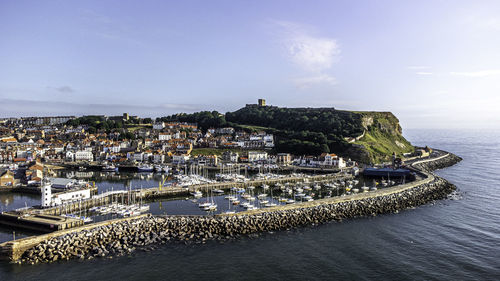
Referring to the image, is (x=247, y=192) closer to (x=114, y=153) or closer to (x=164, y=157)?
(x=164, y=157)

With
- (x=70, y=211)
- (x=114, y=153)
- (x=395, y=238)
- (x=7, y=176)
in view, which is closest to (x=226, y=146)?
(x=114, y=153)

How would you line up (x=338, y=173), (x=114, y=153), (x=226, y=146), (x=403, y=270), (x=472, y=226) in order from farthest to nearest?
(x=226, y=146) → (x=114, y=153) → (x=338, y=173) → (x=472, y=226) → (x=403, y=270)

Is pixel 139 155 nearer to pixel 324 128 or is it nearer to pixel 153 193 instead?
pixel 153 193

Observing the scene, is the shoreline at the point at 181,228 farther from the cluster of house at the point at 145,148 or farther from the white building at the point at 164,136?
the white building at the point at 164,136

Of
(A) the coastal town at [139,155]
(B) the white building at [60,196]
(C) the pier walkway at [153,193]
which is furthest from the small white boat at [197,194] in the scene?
(A) the coastal town at [139,155]

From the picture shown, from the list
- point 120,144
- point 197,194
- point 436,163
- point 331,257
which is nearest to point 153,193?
point 197,194

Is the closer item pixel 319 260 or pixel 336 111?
pixel 319 260

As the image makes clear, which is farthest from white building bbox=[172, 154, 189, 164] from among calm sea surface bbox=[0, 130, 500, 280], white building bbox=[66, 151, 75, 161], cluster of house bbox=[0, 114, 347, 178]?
calm sea surface bbox=[0, 130, 500, 280]
